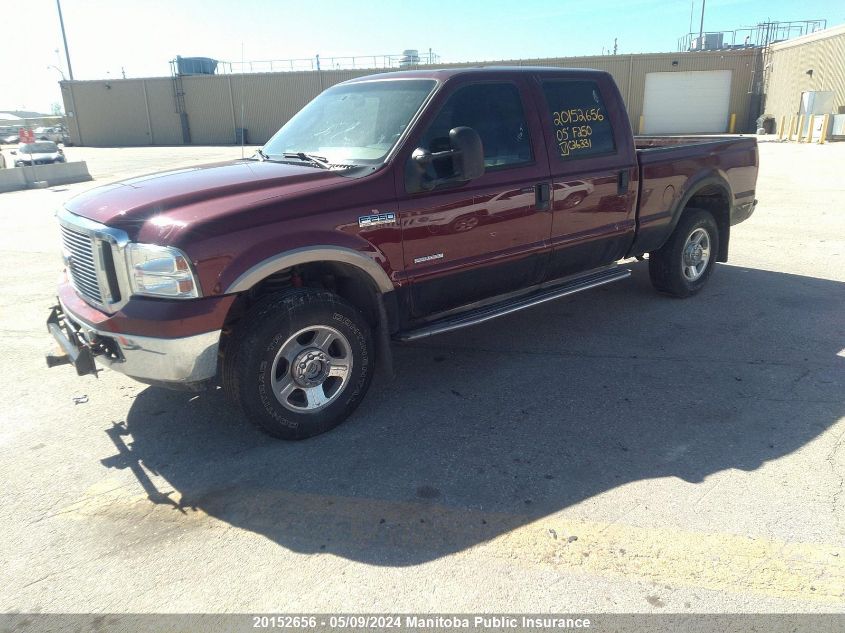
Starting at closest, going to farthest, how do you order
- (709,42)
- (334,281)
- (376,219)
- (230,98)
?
1. (376,219)
2. (334,281)
3. (709,42)
4. (230,98)

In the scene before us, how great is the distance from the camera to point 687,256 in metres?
6.21

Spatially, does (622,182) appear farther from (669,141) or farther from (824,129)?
(824,129)

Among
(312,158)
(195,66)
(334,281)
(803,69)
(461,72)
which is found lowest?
(334,281)

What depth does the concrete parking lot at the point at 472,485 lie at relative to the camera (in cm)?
263

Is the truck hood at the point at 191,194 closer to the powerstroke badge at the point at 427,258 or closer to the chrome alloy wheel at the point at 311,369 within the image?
the powerstroke badge at the point at 427,258

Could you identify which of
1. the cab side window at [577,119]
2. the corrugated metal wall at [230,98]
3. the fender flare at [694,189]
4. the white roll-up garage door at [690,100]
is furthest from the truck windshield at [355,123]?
the white roll-up garage door at [690,100]

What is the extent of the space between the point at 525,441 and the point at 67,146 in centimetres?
5311

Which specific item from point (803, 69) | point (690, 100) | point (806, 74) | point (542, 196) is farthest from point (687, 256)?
point (690, 100)

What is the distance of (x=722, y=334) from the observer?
5.34m

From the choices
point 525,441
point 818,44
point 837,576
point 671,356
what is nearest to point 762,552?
point 837,576

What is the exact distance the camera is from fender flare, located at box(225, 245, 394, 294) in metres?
3.32

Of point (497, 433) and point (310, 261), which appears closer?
point (310, 261)

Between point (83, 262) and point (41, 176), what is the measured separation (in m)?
19.7

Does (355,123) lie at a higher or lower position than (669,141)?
higher
